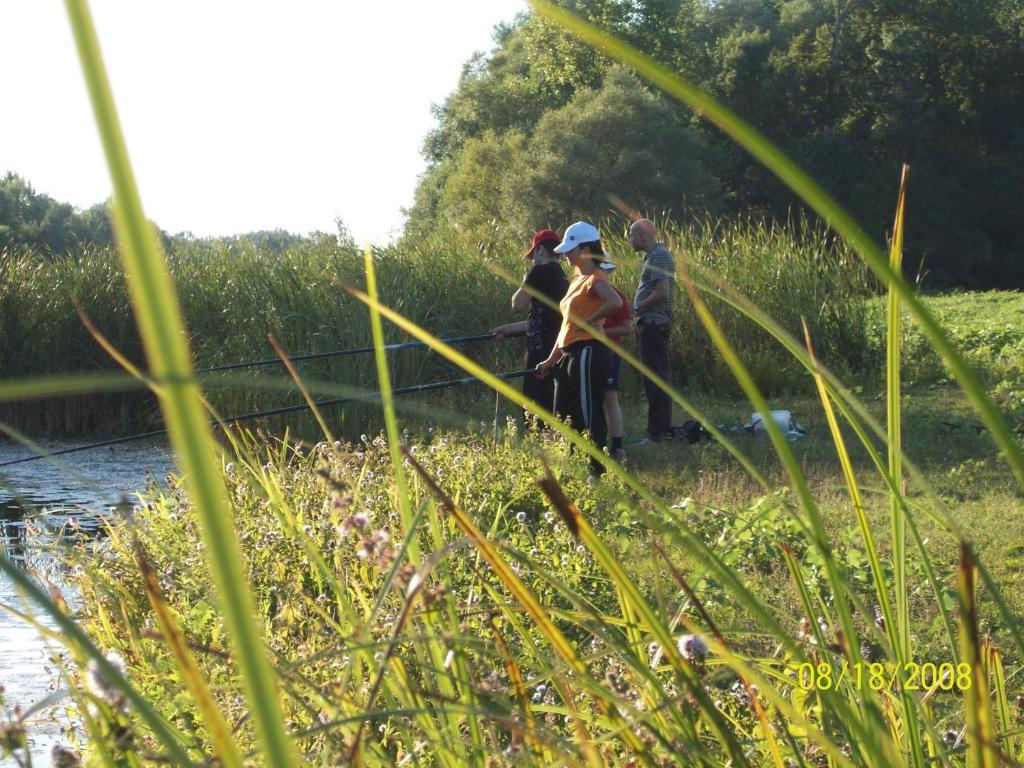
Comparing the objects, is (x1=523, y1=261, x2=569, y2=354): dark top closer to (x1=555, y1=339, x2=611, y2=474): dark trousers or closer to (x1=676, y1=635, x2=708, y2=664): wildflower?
(x1=555, y1=339, x2=611, y2=474): dark trousers

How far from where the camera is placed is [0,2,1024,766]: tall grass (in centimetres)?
64

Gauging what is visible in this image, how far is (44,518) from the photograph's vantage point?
1.83 metres

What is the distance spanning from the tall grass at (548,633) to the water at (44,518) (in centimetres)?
33

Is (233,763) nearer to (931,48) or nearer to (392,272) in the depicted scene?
(392,272)

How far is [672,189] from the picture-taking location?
38812mm

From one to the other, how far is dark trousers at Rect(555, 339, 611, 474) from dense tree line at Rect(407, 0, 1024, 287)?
29.4m

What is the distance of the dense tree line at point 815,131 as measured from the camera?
129 ft

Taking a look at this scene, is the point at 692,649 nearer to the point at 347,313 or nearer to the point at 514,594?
the point at 514,594

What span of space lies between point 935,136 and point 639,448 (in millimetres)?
38774

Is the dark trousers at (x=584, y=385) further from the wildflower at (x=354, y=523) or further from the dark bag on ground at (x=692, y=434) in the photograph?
the wildflower at (x=354, y=523)

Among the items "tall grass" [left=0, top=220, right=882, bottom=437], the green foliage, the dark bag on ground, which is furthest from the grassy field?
the green foliage

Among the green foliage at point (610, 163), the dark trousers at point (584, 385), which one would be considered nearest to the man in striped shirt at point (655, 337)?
the dark trousers at point (584, 385)

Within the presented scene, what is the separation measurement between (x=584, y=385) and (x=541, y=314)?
1021 millimetres

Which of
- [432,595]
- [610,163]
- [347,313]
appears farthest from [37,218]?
[432,595]
